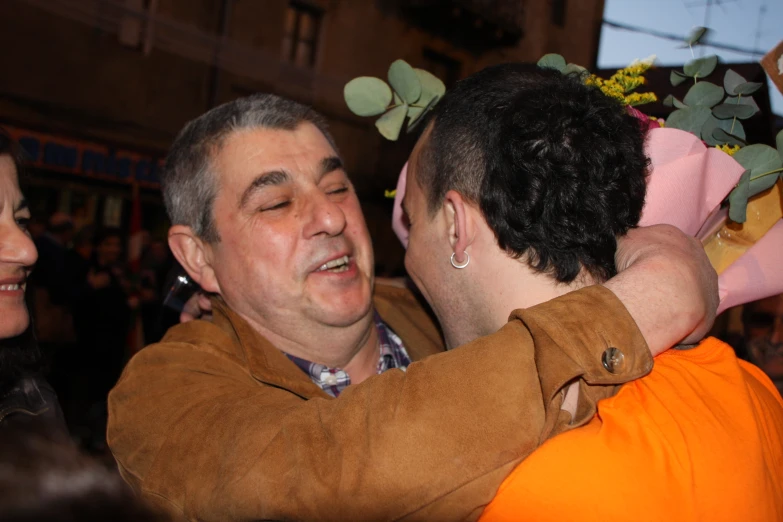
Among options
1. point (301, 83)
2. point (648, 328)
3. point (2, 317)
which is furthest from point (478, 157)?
point (301, 83)

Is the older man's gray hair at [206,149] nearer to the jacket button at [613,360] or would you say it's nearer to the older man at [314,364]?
the older man at [314,364]

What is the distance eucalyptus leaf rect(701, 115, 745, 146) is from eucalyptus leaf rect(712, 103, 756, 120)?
0.02 metres

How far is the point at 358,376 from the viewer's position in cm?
241

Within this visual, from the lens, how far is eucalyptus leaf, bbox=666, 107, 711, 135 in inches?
75.2

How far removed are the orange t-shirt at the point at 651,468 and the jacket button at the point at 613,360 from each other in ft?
0.33

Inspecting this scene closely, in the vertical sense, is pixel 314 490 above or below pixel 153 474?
above

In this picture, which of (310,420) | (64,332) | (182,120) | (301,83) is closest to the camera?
(310,420)

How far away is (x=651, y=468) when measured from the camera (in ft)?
3.98

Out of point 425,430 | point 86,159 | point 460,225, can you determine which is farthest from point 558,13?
point 425,430

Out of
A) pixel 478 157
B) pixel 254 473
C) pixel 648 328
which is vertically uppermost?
pixel 478 157

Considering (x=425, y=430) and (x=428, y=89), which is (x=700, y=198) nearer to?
(x=428, y=89)

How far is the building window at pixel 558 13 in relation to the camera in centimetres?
1501

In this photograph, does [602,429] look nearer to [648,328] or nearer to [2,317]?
[648,328]

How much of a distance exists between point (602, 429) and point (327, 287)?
1.15 meters
